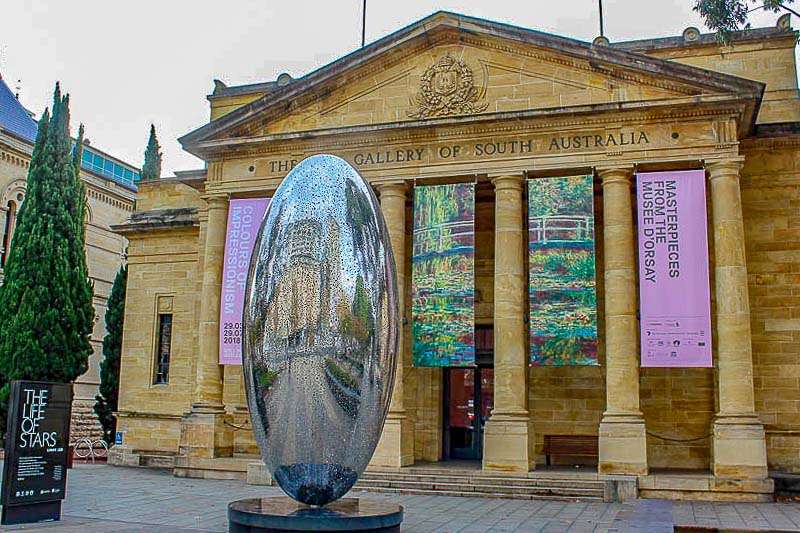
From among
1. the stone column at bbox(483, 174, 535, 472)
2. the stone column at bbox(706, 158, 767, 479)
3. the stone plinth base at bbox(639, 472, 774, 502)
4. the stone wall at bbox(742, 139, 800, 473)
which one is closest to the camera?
the stone plinth base at bbox(639, 472, 774, 502)

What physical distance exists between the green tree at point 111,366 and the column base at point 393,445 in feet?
42.7

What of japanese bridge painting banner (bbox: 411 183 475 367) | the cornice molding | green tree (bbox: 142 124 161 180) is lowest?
japanese bridge painting banner (bbox: 411 183 475 367)

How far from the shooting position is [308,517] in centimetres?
755

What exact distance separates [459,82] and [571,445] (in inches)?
377

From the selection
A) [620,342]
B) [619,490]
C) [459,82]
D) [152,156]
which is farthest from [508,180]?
[152,156]

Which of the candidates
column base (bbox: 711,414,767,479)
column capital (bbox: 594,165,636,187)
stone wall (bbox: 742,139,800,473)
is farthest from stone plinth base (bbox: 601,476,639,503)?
column capital (bbox: 594,165,636,187)

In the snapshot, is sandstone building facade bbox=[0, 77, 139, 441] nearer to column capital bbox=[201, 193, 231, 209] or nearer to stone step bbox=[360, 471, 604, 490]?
column capital bbox=[201, 193, 231, 209]

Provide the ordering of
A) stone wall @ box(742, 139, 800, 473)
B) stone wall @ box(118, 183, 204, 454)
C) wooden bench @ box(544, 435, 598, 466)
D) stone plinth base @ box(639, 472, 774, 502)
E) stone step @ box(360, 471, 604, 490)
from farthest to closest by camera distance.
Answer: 1. stone wall @ box(118, 183, 204, 454)
2. wooden bench @ box(544, 435, 598, 466)
3. stone wall @ box(742, 139, 800, 473)
4. stone step @ box(360, 471, 604, 490)
5. stone plinth base @ box(639, 472, 774, 502)

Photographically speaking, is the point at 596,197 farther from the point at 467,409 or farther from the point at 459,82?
the point at 467,409

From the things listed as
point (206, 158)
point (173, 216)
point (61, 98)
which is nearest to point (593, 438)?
point (206, 158)

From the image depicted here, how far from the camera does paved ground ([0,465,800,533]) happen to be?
1196 centimetres

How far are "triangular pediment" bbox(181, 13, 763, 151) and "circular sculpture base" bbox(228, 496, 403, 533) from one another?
12.6m

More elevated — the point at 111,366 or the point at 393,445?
the point at 111,366

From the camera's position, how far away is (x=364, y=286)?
28.7 ft
